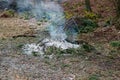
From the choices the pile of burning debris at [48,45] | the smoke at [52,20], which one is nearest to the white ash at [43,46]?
the pile of burning debris at [48,45]

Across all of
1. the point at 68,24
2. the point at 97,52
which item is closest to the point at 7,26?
the point at 68,24

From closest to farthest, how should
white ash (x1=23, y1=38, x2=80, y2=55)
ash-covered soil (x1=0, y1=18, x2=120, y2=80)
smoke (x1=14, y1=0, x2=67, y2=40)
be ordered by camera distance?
ash-covered soil (x1=0, y1=18, x2=120, y2=80) → white ash (x1=23, y1=38, x2=80, y2=55) → smoke (x1=14, y1=0, x2=67, y2=40)

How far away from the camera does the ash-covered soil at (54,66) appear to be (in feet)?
32.4

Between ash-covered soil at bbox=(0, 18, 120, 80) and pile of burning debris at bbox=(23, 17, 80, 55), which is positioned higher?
pile of burning debris at bbox=(23, 17, 80, 55)

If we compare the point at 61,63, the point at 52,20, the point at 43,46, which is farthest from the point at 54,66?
the point at 52,20

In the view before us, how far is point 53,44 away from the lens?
42.8 feet

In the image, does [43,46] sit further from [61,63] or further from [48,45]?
[61,63]

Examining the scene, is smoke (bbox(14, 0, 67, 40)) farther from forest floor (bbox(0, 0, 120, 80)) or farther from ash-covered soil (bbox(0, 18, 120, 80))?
ash-covered soil (bbox(0, 18, 120, 80))

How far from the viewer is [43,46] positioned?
12.9 metres

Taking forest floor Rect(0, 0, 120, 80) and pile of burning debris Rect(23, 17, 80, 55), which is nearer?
forest floor Rect(0, 0, 120, 80)

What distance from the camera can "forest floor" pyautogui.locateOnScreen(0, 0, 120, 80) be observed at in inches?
390

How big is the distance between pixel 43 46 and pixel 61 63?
2040 millimetres

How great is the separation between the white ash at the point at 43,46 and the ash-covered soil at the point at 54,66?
0.34 metres

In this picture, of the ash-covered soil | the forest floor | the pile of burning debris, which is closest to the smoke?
the pile of burning debris
